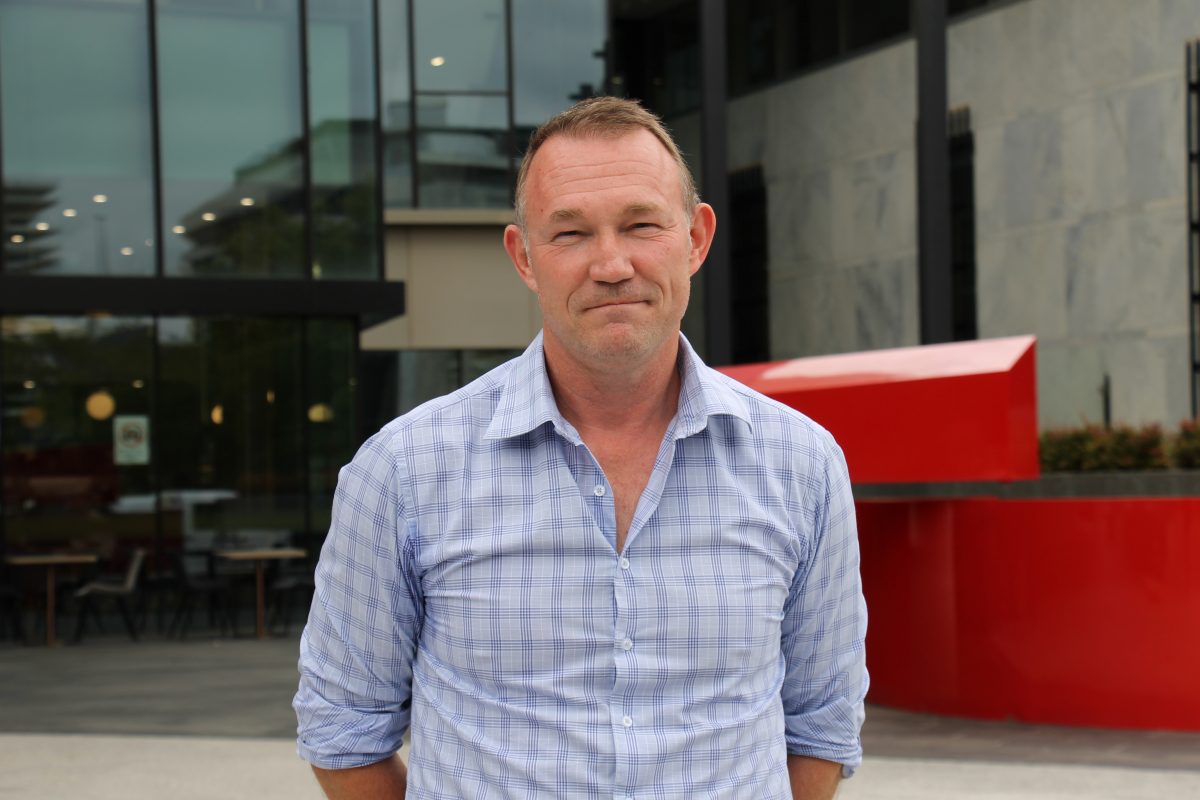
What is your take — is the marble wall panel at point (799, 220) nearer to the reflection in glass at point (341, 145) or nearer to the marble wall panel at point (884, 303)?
the marble wall panel at point (884, 303)

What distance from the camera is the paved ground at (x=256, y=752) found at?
25.8ft

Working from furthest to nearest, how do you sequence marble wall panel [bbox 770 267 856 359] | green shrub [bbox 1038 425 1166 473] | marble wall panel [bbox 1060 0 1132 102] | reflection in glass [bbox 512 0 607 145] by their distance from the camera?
marble wall panel [bbox 770 267 856 359] → reflection in glass [bbox 512 0 607 145] → marble wall panel [bbox 1060 0 1132 102] → green shrub [bbox 1038 425 1166 473]

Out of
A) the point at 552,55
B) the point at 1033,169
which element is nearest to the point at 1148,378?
the point at 1033,169

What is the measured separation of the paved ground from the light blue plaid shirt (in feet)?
18.0

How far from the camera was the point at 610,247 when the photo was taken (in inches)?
89.1

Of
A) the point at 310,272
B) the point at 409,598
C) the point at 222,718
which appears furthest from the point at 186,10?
the point at 409,598

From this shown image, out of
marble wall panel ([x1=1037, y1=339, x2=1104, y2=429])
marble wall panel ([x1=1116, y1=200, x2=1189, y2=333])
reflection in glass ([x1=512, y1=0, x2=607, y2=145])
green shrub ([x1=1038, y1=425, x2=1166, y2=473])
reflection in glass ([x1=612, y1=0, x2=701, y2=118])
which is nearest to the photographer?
green shrub ([x1=1038, y1=425, x2=1166, y2=473])

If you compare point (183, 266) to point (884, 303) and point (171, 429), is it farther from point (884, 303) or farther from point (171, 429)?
point (884, 303)

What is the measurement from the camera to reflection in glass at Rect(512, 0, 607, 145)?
832 inches

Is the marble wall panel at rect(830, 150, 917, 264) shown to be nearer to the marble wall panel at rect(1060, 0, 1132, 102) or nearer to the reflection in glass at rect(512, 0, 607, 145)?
the marble wall panel at rect(1060, 0, 1132, 102)

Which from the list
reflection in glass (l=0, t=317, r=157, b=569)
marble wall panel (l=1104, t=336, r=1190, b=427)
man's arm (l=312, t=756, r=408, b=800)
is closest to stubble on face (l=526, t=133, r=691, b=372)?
man's arm (l=312, t=756, r=408, b=800)

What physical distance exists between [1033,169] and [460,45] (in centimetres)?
790

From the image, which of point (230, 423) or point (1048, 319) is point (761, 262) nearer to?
point (1048, 319)

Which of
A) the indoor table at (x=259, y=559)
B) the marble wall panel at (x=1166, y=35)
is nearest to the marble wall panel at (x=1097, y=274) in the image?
the marble wall panel at (x=1166, y=35)
